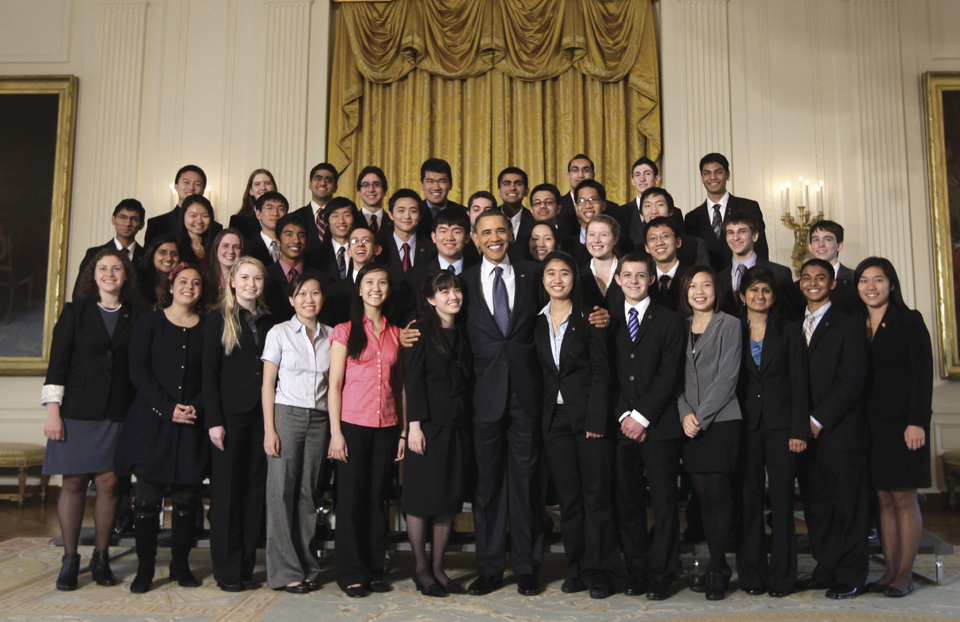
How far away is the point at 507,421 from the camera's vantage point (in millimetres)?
3598

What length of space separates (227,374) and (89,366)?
0.67 metres

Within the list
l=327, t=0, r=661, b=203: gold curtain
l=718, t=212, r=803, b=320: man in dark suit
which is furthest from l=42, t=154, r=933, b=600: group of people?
l=327, t=0, r=661, b=203: gold curtain

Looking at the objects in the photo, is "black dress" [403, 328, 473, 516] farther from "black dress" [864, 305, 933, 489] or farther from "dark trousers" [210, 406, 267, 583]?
"black dress" [864, 305, 933, 489]

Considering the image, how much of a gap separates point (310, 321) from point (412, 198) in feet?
3.54

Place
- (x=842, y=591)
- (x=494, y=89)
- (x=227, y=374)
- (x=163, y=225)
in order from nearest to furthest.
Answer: (x=842, y=591), (x=227, y=374), (x=163, y=225), (x=494, y=89)

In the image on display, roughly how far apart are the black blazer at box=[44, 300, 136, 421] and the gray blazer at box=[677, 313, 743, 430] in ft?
8.41

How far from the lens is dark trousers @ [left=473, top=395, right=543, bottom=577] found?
355 centimetres

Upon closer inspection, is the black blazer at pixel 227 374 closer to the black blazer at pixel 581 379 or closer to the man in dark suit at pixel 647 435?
the black blazer at pixel 581 379

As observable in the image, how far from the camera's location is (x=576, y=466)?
3.54 metres

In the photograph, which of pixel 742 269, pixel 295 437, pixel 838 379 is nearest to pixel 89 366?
pixel 295 437

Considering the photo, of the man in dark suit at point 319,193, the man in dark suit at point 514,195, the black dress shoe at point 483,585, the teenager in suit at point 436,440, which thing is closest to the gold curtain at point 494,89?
the man in dark suit at point 319,193

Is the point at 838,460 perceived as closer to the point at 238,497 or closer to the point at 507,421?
the point at 507,421

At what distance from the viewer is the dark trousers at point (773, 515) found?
347 cm

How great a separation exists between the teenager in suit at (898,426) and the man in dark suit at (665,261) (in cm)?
86
